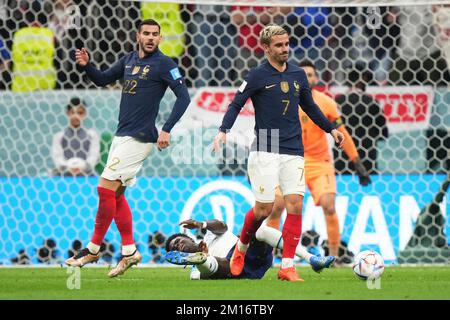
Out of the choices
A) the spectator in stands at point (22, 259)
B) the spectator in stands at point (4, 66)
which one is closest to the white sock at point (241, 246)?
the spectator in stands at point (22, 259)

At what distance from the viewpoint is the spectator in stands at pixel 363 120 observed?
10.8 m

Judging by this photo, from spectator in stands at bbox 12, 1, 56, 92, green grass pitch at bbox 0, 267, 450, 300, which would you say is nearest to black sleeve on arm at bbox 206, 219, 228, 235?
green grass pitch at bbox 0, 267, 450, 300

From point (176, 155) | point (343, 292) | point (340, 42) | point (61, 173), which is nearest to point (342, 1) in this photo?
point (340, 42)

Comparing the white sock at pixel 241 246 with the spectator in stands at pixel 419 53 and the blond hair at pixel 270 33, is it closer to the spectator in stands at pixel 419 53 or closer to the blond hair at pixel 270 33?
the blond hair at pixel 270 33

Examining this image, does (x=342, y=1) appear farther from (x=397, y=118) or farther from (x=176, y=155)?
(x=176, y=155)

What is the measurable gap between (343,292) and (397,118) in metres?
4.30

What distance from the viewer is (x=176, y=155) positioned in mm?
10695

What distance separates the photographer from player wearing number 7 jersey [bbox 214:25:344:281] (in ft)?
25.7

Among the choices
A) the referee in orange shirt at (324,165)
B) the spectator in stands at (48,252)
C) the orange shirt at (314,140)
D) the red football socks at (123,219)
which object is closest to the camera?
the red football socks at (123,219)

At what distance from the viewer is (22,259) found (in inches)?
413

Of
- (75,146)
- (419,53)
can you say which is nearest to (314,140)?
(419,53)

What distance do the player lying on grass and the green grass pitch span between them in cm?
14

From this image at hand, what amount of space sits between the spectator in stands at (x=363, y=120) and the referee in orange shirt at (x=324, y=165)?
20.3 inches

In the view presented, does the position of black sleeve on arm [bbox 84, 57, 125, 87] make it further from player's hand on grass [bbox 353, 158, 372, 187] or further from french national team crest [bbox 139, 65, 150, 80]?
player's hand on grass [bbox 353, 158, 372, 187]
